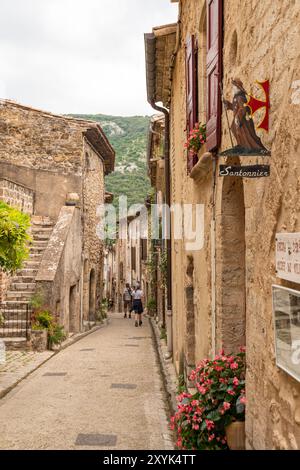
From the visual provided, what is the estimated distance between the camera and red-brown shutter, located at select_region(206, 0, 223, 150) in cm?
498

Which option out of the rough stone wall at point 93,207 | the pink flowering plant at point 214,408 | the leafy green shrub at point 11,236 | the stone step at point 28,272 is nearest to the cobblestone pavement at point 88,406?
the pink flowering plant at point 214,408

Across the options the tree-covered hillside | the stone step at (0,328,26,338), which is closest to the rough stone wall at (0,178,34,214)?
the stone step at (0,328,26,338)

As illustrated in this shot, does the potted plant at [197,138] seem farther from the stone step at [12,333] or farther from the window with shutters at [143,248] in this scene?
the window with shutters at [143,248]

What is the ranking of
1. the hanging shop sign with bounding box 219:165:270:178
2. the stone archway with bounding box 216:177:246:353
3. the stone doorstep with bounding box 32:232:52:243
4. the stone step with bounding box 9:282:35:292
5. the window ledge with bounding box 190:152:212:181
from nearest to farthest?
the hanging shop sign with bounding box 219:165:270:178 < the stone archway with bounding box 216:177:246:353 < the window ledge with bounding box 190:152:212:181 < the stone step with bounding box 9:282:35:292 < the stone doorstep with bounding box 32:232:52:243

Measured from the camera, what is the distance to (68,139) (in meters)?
18.7

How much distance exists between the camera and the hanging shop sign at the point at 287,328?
279 centimetres

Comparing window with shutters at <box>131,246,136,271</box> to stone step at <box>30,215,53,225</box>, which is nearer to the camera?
stone step at <box>30,215,53,225</box>

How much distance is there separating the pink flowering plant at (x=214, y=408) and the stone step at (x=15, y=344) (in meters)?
8.00

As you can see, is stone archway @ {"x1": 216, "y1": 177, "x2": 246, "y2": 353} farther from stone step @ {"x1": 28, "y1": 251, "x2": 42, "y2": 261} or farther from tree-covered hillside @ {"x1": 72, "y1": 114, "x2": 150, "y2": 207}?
tree-covered hillside @ {"x1": 72, "y1": 114, "x2": 150, "y2": 207}

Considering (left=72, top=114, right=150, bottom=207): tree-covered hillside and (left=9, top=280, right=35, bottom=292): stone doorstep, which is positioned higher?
(left=72, top=114, right=150, bottom=207): tree-covered hillside

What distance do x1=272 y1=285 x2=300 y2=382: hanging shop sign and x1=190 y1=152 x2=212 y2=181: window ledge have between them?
8.39 ft

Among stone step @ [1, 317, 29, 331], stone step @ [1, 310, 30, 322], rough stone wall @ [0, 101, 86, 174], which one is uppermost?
rough stone wall @ [0, 101, 86, 174]

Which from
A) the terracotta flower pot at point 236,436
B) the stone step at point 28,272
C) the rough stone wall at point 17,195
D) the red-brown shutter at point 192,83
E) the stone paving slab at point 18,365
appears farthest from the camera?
the rough stone wall at point 17,195
